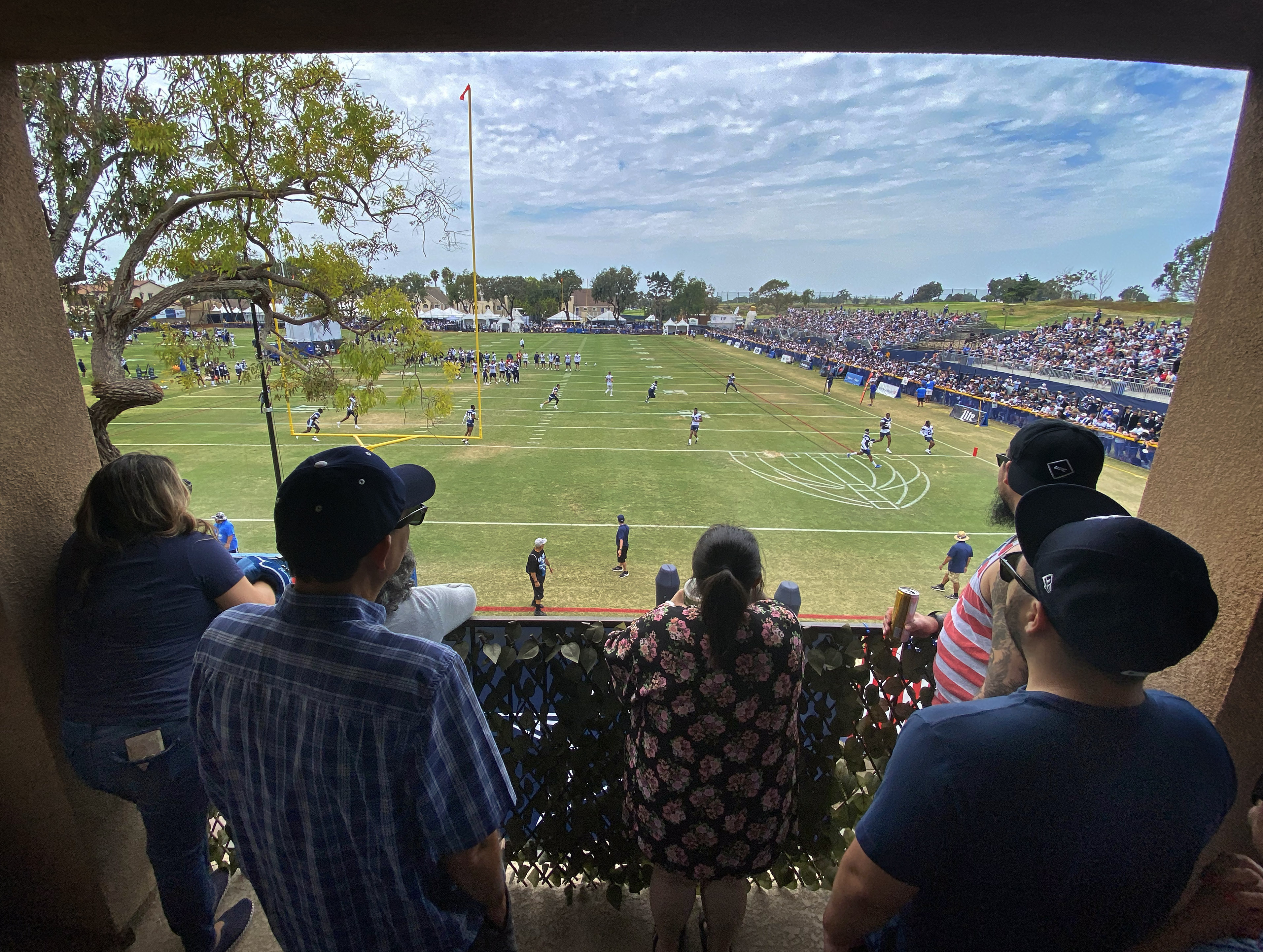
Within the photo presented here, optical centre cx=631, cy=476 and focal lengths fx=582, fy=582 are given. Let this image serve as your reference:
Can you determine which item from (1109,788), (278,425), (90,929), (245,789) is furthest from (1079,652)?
(278,425)

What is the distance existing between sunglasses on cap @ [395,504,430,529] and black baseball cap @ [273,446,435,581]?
11 centimetres

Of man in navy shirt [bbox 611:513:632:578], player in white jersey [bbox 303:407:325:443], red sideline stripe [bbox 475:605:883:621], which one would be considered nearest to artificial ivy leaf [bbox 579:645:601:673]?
red sideline stripe [bbox 475:605:883:621]

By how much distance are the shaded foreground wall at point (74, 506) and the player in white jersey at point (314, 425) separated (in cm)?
2093

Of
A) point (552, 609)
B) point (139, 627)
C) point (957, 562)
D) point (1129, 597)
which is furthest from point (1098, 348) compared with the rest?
point (139, 627)

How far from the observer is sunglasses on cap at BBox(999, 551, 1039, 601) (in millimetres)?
1258

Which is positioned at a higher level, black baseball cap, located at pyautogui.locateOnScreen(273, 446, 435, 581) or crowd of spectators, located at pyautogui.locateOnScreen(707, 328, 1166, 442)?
black baseball cap, located at pyautogui.locateOnScreen(273, 446, 435, 581)

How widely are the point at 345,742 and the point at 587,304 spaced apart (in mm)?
140351

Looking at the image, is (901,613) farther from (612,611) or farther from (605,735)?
(612,611)

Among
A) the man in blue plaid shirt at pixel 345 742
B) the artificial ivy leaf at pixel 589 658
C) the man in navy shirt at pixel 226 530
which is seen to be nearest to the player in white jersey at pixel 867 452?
the man in navy shirt at pixel 226 530

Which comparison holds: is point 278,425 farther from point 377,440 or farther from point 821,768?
point 821,768

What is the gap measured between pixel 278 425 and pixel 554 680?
26.2 meters

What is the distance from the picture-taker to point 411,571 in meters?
2.09

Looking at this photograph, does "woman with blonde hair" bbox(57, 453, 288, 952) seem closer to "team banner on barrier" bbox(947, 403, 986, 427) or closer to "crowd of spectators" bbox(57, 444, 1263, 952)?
"crowd of spectators" bbox(57, 444, 1263, 952)

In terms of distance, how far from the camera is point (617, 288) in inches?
5039
